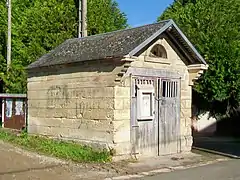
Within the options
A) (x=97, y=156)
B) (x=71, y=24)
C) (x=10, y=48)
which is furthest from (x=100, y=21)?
(x=97, y=156)

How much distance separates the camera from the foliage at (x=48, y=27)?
21938 millimetres

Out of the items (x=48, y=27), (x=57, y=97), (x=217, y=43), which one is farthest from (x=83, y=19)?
(x=217, y=43)

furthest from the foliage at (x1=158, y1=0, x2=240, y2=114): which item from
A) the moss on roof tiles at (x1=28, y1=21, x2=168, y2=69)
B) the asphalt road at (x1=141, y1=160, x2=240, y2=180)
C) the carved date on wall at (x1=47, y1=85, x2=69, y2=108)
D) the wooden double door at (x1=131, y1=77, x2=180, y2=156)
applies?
the carved date on wall at (x1=47, y1=85, x2=69, y2=108)

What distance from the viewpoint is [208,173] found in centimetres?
1209

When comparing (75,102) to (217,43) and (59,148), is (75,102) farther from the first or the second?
(217,43)

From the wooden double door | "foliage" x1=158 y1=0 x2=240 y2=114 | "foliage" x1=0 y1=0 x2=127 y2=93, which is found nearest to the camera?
the wooden double door

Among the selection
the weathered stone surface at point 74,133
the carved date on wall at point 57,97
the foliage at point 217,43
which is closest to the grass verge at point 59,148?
the weathered stone surface at point 74,133

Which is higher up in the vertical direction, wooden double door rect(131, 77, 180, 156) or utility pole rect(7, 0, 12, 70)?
utility pole rect(7, 0, 12, 70)

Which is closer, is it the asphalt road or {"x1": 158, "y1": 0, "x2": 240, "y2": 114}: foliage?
the asphalt road

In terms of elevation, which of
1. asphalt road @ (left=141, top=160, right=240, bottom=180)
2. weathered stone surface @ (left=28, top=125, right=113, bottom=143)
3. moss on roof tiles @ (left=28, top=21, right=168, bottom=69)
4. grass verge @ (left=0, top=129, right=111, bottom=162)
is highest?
moss on roof tiles @ (left=28, top=21, right=168, bottom=69)

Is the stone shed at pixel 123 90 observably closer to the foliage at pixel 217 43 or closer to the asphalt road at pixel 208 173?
the asphalt road at pixel 208 173

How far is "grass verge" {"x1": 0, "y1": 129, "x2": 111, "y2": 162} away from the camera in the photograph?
13.1 meters

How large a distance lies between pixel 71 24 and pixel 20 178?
1254cm

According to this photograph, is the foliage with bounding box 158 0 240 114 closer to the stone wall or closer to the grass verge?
the stone wall
